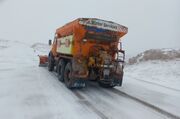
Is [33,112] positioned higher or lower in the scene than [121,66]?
lower

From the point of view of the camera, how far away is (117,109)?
22.6ft

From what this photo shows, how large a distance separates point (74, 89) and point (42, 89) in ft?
4.48

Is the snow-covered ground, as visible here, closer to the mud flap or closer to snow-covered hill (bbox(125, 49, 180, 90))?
the mud flap

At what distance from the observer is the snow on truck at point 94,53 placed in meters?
9.38

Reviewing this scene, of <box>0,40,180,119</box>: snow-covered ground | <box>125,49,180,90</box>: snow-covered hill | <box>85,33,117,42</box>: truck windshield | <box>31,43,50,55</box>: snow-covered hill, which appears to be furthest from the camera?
<box>31,43,50,55</box>: snow-covered hill

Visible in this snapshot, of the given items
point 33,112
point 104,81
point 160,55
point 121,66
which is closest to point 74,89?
point 104,81

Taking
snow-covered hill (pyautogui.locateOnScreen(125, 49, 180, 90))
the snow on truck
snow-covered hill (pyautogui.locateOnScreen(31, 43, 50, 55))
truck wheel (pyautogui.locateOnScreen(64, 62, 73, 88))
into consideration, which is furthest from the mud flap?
snow-covered hill (pyautogui.locateOnScreen(31, 43, 50, 55))

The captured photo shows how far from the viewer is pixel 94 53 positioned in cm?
995

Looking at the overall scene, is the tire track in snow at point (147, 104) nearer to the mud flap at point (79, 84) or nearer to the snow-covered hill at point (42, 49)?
the mud flap at point (79, 84)

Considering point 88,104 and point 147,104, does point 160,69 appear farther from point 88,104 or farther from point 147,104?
point 88,104

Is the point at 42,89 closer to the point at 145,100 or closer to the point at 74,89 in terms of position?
the point at 74,89

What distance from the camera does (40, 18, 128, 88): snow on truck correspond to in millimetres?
9375

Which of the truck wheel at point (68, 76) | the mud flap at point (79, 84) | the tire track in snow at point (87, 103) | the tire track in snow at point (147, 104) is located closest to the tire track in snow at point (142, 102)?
the tire track in snow at point (147, 104)

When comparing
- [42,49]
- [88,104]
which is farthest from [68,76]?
[42,49]
